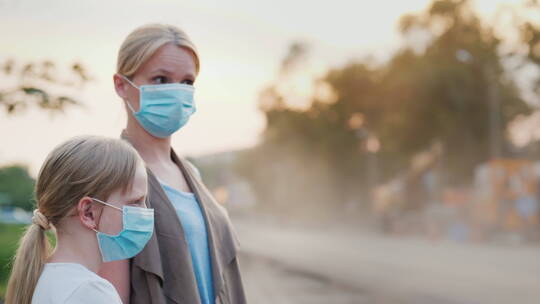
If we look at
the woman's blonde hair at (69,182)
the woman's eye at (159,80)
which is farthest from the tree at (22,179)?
the woman's eye at (159,80)

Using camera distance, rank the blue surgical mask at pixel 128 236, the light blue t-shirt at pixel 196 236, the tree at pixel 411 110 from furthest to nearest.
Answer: the tree at pixel 411 110
the light blue t-shirt at pixel 196 236
the blue surgical mask at pixel 128 236

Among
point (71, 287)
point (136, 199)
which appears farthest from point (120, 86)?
point (71, 287)

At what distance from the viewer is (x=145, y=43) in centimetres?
296

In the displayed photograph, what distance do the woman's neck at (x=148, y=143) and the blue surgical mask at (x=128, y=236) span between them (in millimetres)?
474

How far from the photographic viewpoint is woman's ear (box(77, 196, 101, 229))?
2.39 metres

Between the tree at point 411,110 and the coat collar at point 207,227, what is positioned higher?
the tree at point 411,110

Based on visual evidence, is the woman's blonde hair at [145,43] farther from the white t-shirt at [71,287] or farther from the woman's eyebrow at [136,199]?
the white t-shirt at [71,287]

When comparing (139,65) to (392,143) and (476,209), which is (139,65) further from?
(392,143)

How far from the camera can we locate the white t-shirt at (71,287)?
2.20 metres

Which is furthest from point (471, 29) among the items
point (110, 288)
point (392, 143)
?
point (110, 288)

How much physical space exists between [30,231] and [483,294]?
1181 centimetres

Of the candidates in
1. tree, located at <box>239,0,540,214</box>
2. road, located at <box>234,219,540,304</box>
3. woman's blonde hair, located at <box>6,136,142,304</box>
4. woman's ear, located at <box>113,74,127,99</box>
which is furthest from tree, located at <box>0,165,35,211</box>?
tree, located at <box>239,0,540,214</box>

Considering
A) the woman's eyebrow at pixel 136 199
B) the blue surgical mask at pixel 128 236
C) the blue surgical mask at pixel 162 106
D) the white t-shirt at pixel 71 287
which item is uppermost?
the blue surgical mask at pixel 162 106

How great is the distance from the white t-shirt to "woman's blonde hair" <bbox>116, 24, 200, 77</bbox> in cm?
91
